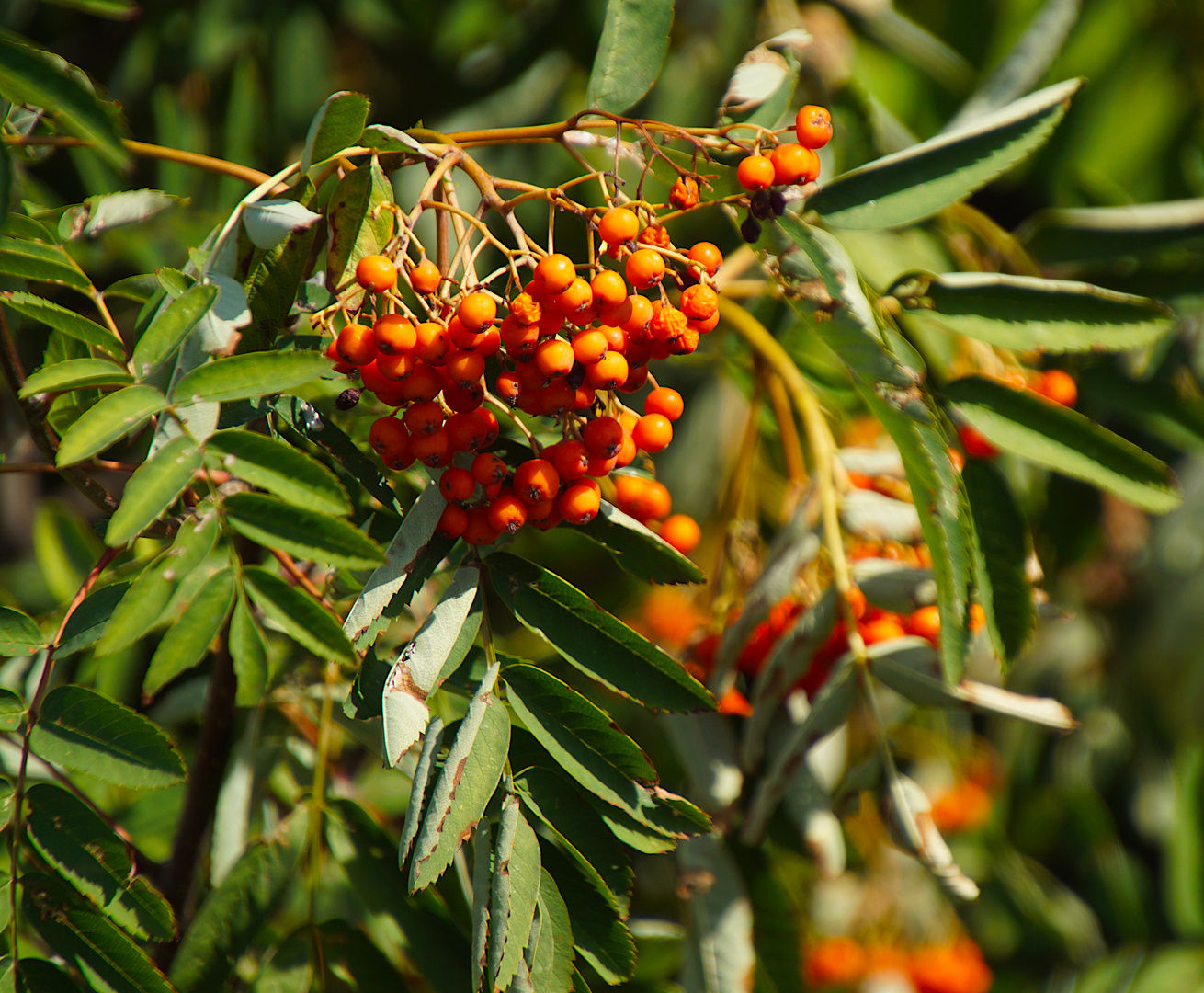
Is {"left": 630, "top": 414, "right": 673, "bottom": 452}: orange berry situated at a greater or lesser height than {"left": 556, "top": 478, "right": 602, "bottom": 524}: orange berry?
greater

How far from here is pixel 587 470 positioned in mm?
815

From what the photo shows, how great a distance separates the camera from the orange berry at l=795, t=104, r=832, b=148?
817mm

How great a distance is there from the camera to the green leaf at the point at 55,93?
2.20ft

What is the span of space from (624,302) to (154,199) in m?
0.53

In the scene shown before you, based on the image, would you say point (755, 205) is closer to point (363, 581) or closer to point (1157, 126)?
point (363, 581)

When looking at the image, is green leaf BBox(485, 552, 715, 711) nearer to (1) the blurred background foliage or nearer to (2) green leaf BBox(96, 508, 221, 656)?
(2) green leaf BBox(96, 508, 221, 656)

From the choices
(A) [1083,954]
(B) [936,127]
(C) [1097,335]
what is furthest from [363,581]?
(A) [1083,954]

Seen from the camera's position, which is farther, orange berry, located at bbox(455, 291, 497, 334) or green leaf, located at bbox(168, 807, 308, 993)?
green leaf, located at bbox(168, 807, 308, 993)

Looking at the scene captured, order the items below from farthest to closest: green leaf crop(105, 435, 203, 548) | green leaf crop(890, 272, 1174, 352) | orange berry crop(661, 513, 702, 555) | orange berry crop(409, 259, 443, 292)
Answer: orange berry crop(661, 513, 702, 555) → green leaf crop(890, 272, 1174, 352) → orange berry crop(409, 259, 443, 292) → green leaf crop(105, 435, 203, 548)

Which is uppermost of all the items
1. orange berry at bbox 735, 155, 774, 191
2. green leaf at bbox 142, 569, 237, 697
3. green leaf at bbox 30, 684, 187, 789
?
orange berry at bbox 735, 155, 774, 191

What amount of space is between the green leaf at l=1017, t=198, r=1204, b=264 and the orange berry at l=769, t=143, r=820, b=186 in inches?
29.8

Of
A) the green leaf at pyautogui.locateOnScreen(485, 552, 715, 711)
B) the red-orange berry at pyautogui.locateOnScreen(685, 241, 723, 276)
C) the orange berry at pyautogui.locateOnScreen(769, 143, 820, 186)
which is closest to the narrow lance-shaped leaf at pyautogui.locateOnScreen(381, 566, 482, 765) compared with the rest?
the green leaf at pyautogui.locateOnScreen(485, 552, 715, 711)

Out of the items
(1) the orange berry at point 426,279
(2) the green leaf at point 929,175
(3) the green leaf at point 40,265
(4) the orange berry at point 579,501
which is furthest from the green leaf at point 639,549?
(3) the green leaf at point 40,265

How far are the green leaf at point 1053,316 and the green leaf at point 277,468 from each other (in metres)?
0.72
